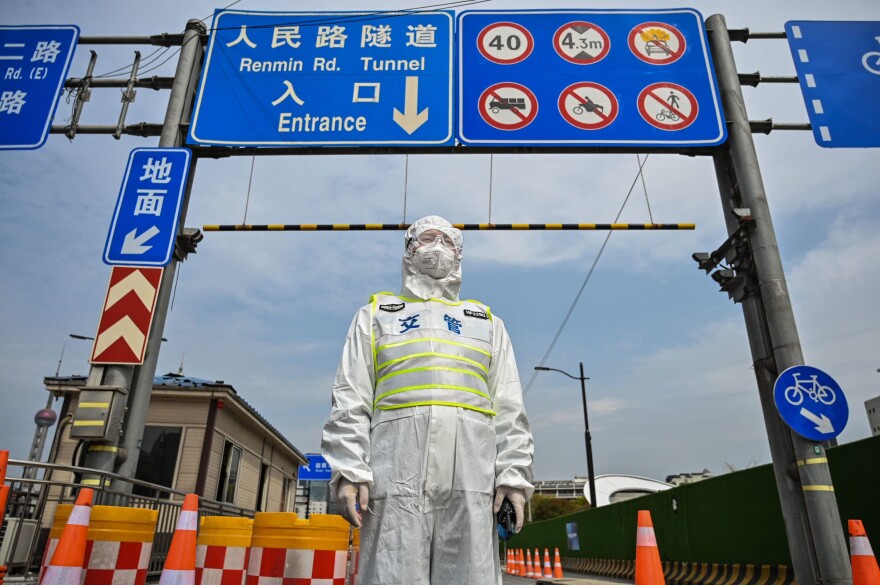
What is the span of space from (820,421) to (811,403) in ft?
0.65

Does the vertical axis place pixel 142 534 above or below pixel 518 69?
below

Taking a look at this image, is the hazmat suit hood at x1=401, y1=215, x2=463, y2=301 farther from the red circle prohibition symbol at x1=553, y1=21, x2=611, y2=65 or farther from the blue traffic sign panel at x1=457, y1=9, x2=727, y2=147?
the red circle prohibition symbol at x1=553, y1=21, x2=611, y2=65

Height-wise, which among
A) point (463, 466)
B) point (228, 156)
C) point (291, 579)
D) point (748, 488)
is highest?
point (228, 156)

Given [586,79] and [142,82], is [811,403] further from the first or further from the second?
[142,82]

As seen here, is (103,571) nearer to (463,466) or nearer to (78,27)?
(463,466)

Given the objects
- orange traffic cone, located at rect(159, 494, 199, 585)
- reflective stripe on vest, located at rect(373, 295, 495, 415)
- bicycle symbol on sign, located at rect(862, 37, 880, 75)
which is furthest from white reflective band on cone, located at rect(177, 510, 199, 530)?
bicycle symbol on sign, located at rect(862, 37, 880, 75)

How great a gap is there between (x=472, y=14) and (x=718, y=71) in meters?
3.41

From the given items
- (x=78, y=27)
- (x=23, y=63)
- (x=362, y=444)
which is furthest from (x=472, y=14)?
(x=362, y=444)

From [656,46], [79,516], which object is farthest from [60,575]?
[656,46]

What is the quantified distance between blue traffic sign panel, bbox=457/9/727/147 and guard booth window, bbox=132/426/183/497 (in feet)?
36.7

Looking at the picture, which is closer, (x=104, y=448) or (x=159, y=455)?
(x=104, y=448)

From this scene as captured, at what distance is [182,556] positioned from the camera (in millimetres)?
3326

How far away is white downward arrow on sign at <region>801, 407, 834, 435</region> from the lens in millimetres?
5828

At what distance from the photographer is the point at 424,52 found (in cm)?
752
